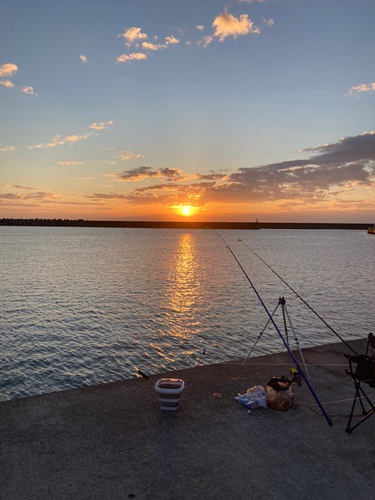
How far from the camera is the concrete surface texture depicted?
4355mm

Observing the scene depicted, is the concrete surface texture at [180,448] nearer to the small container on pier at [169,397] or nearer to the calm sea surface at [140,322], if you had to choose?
the small container on pier at [169,397]

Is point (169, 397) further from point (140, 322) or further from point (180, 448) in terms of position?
point (140, 322)

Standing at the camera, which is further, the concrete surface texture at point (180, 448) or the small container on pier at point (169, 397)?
the small container on pier at point (169, 397)

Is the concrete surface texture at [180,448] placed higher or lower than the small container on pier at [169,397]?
lower

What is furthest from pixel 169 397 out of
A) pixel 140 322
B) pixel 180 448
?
pixel 140 322

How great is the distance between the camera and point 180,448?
5090mm

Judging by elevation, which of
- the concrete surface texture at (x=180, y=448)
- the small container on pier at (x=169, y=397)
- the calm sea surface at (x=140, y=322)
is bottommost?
the calm sea surface at (x=140, y=322)

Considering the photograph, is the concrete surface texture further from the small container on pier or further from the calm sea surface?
the calm sea surface

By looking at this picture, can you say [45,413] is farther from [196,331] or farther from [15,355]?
[196,331]

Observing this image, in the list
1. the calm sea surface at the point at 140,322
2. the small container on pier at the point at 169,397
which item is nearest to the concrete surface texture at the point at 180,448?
the small container on pier at the point at 169,397

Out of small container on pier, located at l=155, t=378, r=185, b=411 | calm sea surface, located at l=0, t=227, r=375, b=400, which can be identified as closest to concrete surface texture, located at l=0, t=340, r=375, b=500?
small container on pier, located at l=155, t=378, r=185, b=411

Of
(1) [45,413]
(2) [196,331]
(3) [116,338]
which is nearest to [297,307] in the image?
(2) [196,331]

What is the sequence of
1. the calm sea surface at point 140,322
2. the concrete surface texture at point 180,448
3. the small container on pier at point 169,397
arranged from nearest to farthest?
the concrete surface texture at point 180,448, the small container on pier at point 169,397, the calm sea surface at point 140,322

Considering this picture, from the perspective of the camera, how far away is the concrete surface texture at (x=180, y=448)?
4.36 metres
